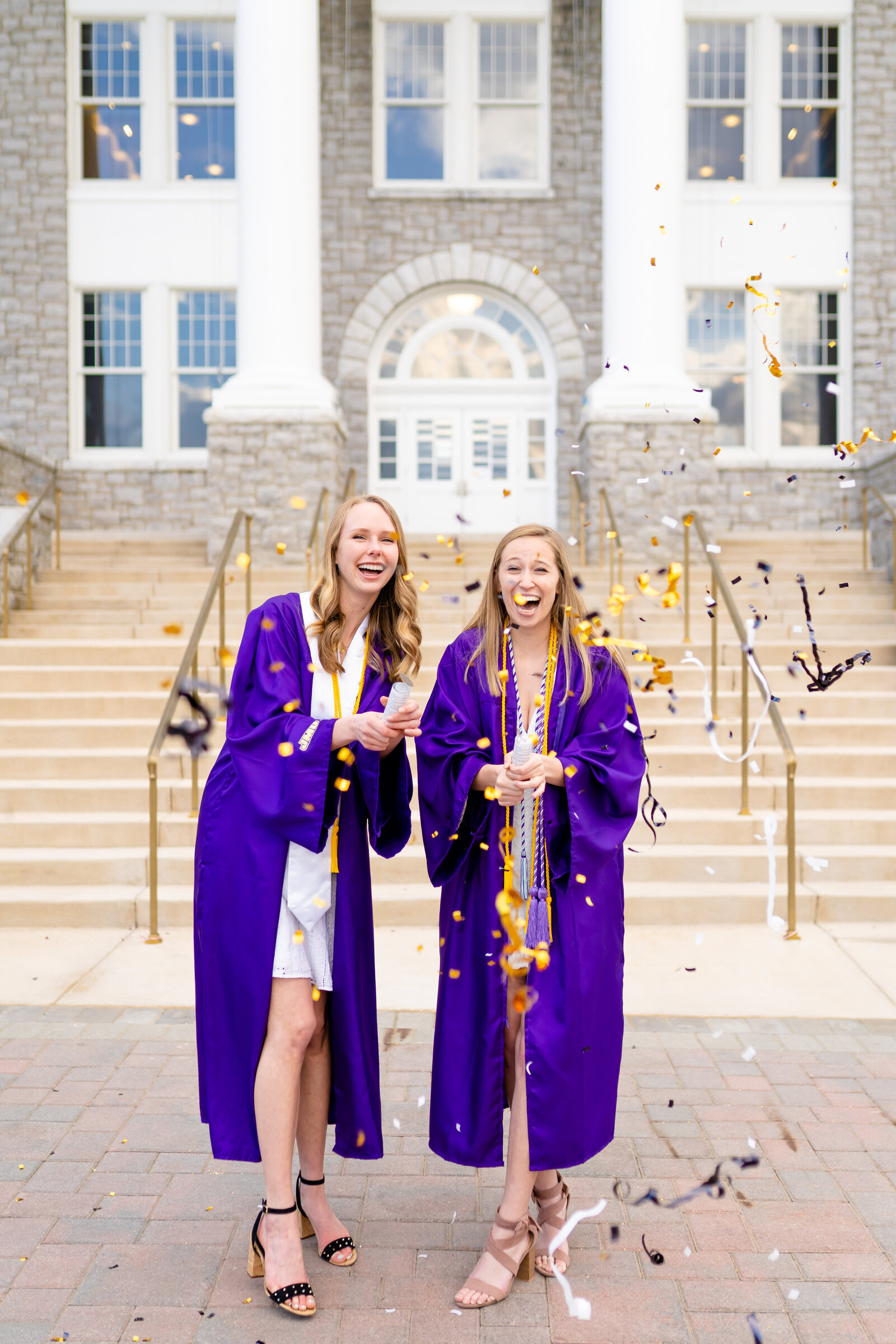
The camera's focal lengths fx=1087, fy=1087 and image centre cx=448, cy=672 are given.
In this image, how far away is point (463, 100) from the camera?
46.0 feet

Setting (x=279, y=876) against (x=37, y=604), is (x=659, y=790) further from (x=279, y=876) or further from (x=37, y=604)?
(x=37, y=604)

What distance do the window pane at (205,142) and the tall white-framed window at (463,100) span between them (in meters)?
1.94

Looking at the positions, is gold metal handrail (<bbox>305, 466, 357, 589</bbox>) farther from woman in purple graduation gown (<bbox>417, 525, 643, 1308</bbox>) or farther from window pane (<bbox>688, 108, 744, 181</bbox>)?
window pane (<bbox>688, 108, 744, 181</bbox>)

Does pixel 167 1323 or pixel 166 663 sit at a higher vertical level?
pixel 166 663

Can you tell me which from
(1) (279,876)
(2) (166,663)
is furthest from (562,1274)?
(2) (166,663)

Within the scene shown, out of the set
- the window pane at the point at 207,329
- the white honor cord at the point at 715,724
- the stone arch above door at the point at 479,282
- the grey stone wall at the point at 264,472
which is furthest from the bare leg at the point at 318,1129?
the window pane at the point at 207,329

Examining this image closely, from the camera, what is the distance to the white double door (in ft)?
47.1

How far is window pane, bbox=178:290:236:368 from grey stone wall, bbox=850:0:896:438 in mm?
8090

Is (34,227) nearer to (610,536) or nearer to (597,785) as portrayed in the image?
(610,536)

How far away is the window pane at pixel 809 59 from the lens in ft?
46.6

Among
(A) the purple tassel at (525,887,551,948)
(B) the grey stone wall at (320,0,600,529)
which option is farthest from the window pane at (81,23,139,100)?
(A) the purple tassel at (525,887,551,948)

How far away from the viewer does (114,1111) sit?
366cm

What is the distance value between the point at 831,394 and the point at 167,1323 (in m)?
14.1

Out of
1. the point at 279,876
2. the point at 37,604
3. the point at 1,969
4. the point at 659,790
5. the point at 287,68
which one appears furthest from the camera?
the point at 287,68
